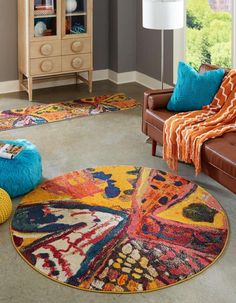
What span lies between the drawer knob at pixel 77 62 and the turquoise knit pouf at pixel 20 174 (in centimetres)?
234

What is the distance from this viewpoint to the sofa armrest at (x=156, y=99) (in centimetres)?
479

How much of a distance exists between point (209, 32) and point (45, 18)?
5.62 feet

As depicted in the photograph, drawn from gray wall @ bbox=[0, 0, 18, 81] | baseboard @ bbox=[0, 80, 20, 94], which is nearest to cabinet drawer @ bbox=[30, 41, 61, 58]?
gray wall @ bbox=[0, 0, 18, 81]

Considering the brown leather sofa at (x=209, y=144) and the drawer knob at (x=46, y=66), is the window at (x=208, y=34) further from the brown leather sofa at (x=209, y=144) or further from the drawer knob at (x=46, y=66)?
the drawer knob at (x=46, y=66)

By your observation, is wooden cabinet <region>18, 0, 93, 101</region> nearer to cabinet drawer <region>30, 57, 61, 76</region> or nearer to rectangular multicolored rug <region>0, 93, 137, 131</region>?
cabinet drawer <region>30, 57, 61, 76</region>

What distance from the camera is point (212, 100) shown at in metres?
4.70

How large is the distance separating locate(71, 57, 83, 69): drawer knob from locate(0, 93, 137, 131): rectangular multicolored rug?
40 cm

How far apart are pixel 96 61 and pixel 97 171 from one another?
2.77 metres

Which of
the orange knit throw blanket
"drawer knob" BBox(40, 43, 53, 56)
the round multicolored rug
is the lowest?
the round multicolored rug

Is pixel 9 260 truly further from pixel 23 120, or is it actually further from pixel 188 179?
pixel 23 120

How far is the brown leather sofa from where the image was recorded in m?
3.93

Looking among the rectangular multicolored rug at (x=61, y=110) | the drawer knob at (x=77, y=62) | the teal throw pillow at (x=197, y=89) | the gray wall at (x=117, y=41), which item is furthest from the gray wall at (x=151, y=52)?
the teal throw pillow at (x=197, y=89)

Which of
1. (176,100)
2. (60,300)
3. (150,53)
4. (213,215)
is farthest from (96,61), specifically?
(60,300)

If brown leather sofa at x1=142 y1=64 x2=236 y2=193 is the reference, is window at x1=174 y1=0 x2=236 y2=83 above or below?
above
